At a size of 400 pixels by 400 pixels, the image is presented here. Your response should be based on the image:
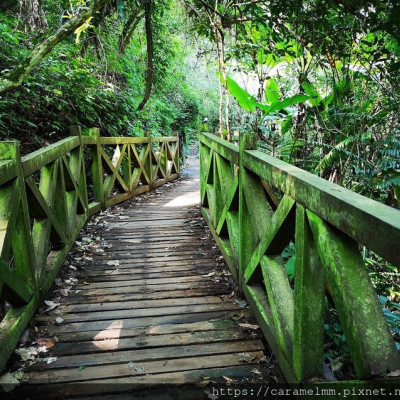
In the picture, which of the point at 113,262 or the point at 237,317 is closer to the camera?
the point at 237,317

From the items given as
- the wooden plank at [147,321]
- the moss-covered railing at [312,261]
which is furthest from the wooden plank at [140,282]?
the moss-covered railing at [312,261]

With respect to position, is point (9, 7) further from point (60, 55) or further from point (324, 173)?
point (324, 173)

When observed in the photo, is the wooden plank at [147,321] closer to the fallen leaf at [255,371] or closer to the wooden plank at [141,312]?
the wooden plank at [141,312]

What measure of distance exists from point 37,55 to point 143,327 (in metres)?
3.17

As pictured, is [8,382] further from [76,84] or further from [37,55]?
[76,84]

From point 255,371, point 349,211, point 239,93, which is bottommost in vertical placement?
point 255,371

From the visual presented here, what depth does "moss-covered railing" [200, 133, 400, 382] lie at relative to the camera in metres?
1.19

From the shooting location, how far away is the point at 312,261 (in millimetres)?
1623

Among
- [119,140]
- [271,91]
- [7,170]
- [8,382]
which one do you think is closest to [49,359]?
[8,382]

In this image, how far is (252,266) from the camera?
2.66 m

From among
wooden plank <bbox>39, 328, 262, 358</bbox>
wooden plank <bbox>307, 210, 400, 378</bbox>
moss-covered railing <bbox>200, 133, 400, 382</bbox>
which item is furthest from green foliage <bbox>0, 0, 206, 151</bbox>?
wooden plank <bbox>307, 210, 400, 378</bbox>

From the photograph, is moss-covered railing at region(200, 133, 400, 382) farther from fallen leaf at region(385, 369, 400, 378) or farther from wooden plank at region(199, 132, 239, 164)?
wooden plank at region(199, 132, 239, 164)

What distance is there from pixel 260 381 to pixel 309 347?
603mm

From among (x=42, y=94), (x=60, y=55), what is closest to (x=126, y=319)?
(x=42, y=94)
